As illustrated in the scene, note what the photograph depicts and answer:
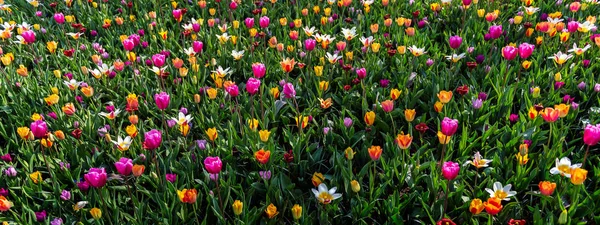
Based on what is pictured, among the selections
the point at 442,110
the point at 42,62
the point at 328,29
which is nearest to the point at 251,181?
the point at 442,110

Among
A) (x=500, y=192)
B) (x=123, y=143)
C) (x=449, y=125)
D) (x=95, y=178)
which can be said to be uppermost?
(x=449, y=125)

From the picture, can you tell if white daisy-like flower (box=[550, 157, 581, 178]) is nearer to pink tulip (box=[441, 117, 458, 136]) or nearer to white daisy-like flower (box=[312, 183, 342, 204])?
pink tulip (box=[441, 117, 458, 136])

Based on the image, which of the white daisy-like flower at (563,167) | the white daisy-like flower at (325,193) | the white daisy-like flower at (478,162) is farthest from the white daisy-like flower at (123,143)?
the white daisy-like flower at (563,167)

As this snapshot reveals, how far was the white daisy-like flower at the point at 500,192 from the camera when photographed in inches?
→ 79.5

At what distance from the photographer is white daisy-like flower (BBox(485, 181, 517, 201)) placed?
2.02m

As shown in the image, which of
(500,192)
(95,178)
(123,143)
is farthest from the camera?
(123,143)

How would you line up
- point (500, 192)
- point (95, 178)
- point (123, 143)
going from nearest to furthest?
1. point (95, 178)
2. point (500, 192)
3. point (123, 143)

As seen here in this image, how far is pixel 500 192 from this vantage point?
2.04 metres

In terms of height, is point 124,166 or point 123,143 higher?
point 124,166

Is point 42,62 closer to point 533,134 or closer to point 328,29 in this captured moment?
point 328,29

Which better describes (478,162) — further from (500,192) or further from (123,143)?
(123,143)

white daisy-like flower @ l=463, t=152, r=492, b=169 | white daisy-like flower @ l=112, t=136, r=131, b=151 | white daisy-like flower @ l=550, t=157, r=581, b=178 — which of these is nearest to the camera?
white daisy-like flower @ l=550, t=157, r=581, b=178

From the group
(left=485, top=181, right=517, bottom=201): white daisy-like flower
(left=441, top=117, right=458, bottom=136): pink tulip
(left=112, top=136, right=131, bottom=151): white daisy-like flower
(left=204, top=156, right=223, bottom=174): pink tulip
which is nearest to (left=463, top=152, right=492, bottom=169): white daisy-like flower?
(left=485, top=181, right=517, bottom=201): white daisy-like flower

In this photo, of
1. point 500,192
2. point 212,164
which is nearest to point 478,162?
point 500,192
